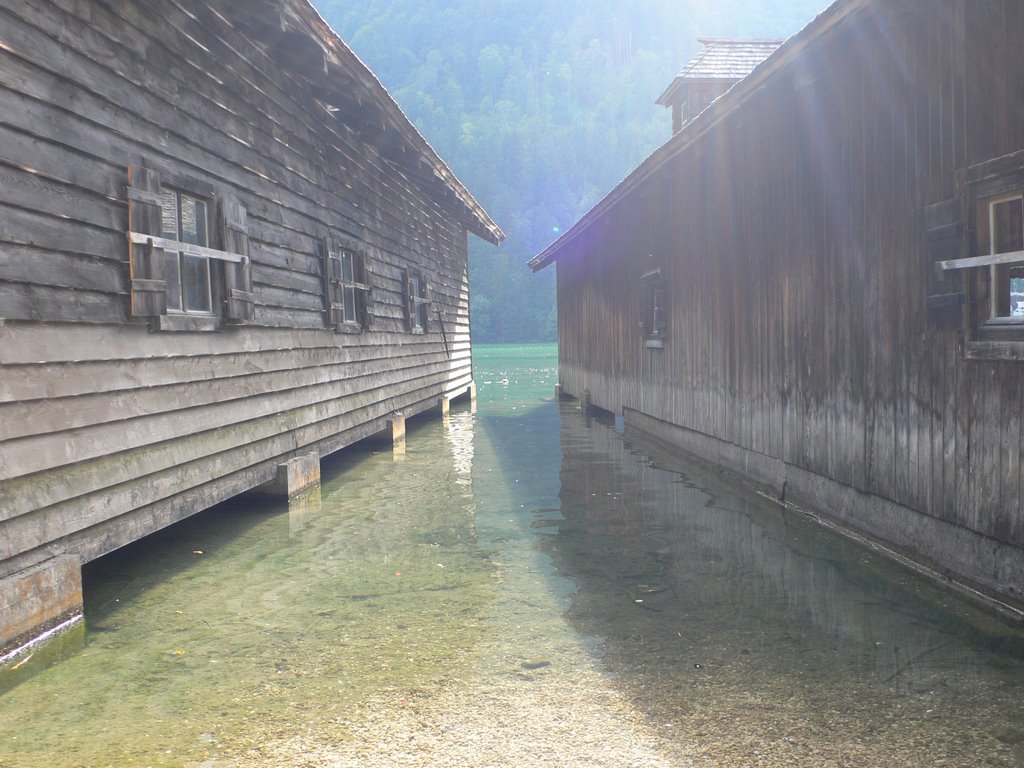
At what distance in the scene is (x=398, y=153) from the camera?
1225 centimetres

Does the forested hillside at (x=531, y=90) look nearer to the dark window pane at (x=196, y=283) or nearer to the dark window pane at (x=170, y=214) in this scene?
the dark window pane at (x=196, y=283)

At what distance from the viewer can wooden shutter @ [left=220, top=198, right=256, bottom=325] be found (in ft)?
22.8

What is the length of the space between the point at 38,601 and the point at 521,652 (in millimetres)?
2520

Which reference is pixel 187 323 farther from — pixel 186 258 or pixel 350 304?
pixel 350 304

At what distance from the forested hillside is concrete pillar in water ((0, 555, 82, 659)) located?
91.2 metres

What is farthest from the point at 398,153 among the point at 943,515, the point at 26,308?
the point at 943,515

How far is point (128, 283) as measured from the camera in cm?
545

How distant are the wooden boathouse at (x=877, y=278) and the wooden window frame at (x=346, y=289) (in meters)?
4.13

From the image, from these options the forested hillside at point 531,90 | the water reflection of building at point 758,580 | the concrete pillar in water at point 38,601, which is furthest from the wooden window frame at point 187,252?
the forested hillside at point 531,90

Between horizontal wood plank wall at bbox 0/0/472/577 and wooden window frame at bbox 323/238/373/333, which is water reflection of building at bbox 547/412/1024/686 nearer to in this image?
horizontal wood plank wall at bbox 0/0/472/577

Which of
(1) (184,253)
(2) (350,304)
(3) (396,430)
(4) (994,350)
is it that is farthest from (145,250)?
(3) (396,430)

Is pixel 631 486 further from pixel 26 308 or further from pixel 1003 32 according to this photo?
pixel 26 308

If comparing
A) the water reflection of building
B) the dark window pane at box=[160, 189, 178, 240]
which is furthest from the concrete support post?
the dark window pane at box=[160, 189, 178, 240]

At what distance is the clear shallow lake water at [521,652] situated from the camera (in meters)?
3.19
